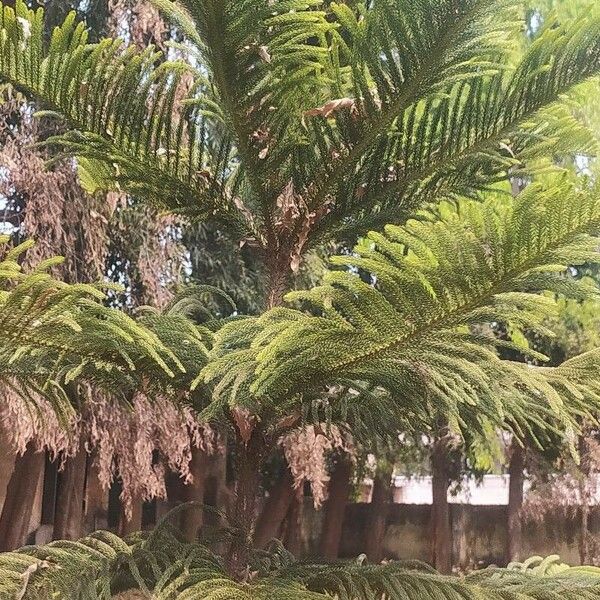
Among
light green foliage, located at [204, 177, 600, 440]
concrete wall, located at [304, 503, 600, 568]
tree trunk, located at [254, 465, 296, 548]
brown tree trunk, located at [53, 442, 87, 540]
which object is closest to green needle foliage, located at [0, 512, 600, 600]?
light green foliage, located at [204, 177, 600, 440]

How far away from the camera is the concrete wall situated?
22.3 ft

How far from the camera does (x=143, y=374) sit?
41.4 inches

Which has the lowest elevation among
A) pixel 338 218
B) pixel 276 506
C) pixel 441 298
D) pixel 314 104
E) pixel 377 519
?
pixel 377 519

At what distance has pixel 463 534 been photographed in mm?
7305

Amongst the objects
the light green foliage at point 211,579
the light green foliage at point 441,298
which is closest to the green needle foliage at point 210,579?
the light green foliage at point 211,579

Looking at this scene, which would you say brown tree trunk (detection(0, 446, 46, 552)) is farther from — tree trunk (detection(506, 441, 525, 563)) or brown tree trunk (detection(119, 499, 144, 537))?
tree trunk (detection(506, 441, 525, 563))

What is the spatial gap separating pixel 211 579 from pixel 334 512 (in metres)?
6.24

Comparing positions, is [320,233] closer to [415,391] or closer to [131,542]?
[415,391]

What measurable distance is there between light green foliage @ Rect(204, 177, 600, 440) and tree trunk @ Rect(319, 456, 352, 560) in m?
5.92

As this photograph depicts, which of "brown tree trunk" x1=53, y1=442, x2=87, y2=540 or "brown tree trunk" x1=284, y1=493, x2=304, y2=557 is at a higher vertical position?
"brown tree trunk" x1=53, y1=442, x2=87, y2=540

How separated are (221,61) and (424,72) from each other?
27 cm

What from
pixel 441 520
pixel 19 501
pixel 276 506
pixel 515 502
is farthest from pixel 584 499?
pixel 19 501

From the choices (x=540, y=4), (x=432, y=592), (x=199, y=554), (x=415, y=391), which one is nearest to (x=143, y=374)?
(x=199, y=554)

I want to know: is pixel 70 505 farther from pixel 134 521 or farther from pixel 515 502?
pixel 515 502
